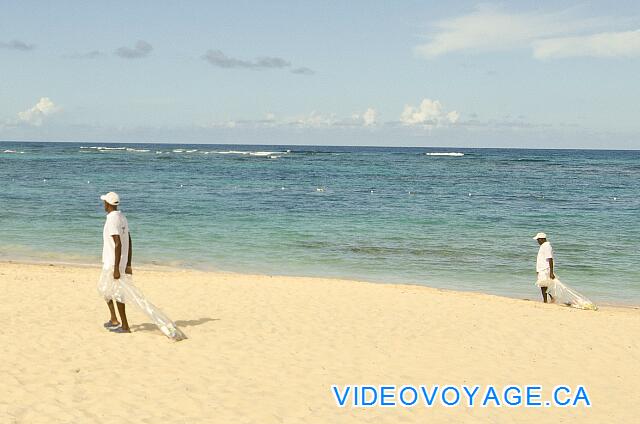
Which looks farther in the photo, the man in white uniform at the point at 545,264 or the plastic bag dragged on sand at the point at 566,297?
the man in white uniform at the point at 545,264

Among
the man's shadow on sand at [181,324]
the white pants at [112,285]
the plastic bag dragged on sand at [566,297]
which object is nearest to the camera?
the white pants at [112,285]

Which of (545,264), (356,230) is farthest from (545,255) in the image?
(356,230)

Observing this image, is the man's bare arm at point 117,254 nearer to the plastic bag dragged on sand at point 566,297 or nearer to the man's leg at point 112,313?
the man's leg at point 112,313

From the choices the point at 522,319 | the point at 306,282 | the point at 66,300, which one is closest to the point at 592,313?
the point at 522,319

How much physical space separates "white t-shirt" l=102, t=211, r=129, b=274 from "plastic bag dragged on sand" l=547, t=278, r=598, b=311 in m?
9.34

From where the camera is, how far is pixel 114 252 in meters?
9.34

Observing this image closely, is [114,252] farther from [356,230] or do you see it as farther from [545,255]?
[356,230]

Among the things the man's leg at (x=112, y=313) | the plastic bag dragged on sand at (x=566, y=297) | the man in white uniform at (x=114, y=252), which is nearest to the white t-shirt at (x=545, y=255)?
the plastic bag dragged on sand at (x=566, y=297)

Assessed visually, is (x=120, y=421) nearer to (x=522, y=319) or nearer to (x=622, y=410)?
(x=622, y=410)

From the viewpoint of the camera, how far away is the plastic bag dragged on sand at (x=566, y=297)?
1390 centimetres

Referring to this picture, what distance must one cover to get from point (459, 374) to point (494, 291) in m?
8.17

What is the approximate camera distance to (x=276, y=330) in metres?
10.7

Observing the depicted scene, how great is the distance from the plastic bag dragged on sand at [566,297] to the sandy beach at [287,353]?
43 centimetres

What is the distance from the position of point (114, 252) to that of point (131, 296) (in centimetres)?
72
